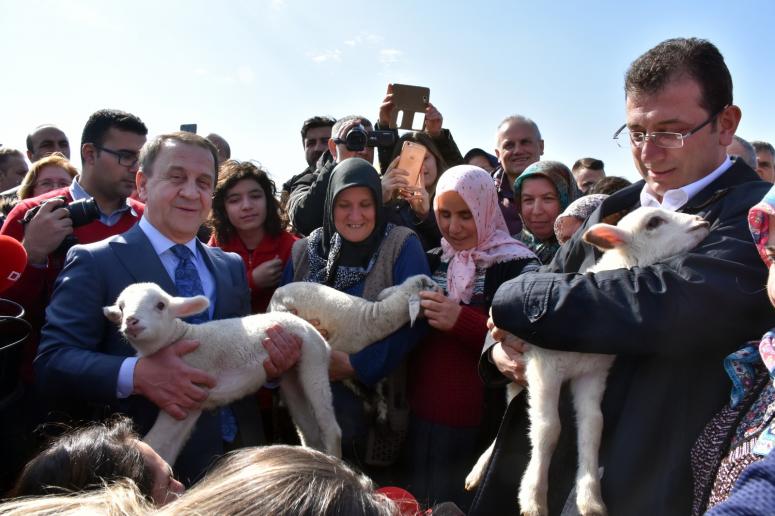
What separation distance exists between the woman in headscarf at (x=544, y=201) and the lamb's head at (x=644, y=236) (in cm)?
186

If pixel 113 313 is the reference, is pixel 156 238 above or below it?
above

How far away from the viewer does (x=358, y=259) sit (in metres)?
3.80

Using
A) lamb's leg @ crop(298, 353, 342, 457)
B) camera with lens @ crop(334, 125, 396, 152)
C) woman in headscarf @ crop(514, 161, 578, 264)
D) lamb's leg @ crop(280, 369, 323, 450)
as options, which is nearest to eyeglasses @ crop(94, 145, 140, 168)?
camera with lens @ crop(334, 125, 396, 152)

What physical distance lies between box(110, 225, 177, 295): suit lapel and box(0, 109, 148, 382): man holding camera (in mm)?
836

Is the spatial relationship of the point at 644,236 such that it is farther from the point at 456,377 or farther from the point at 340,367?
the point at 340,367

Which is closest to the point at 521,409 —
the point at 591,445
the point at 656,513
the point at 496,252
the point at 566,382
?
the point at 566,382

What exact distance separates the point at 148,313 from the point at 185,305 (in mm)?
181

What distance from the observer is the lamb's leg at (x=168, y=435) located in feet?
8.52

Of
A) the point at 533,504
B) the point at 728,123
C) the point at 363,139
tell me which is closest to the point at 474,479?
the point at 533,504

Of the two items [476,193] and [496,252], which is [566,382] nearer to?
[496,252]

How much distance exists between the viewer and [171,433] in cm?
264

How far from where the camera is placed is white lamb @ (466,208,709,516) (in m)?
2.16

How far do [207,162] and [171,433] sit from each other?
1.36 m

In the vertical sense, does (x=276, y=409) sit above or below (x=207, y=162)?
below
